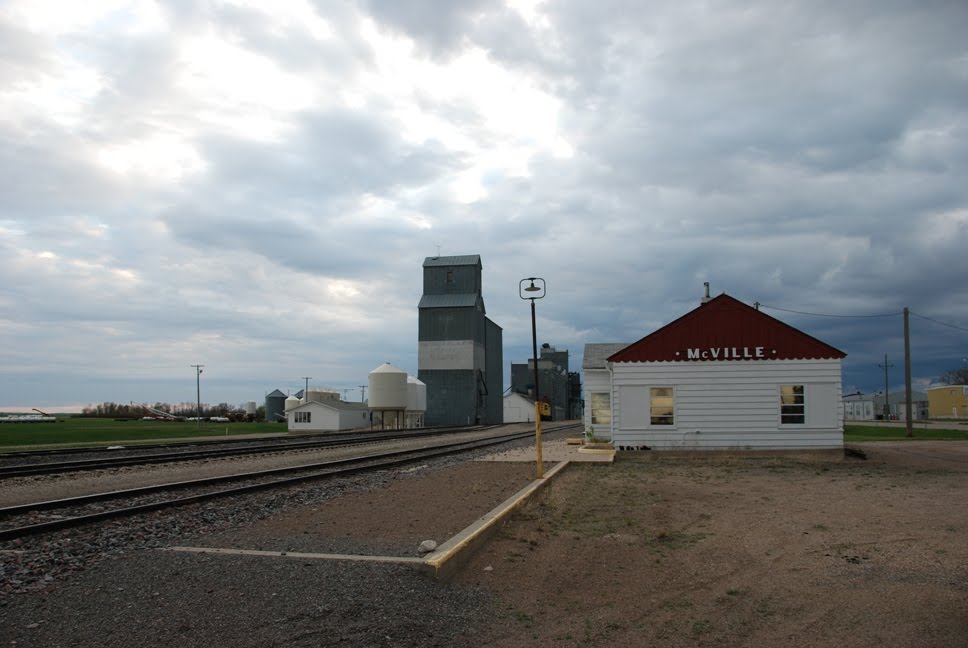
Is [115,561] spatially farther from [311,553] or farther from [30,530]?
[30,530]

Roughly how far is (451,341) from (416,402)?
716 centimetres

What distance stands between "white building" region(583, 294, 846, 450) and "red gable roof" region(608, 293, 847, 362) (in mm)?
33

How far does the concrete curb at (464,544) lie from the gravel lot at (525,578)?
145 mm

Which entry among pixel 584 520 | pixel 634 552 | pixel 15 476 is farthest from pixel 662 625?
pixel 15 476

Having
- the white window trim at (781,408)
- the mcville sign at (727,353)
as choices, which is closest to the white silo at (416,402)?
the mcville sign at (727,353)

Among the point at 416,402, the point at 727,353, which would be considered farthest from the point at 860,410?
the point at 727,353

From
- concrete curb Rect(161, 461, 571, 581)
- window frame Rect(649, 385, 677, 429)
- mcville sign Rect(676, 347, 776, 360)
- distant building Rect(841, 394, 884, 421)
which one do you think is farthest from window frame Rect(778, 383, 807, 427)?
distant building Rect(841, 394, 884, 421)

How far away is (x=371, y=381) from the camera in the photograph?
221 feet

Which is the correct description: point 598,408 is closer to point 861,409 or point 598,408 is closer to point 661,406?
point 661,406

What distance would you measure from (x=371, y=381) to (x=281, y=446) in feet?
120

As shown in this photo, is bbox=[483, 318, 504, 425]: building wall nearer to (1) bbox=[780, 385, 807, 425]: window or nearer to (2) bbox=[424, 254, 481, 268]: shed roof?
(2) bbox=[424, 254, 481, 268]: shed roof

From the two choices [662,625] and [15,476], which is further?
[15,476]

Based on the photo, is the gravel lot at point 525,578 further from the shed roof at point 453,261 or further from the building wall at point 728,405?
the shed roof at point 453,261

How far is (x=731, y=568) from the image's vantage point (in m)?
8.19
